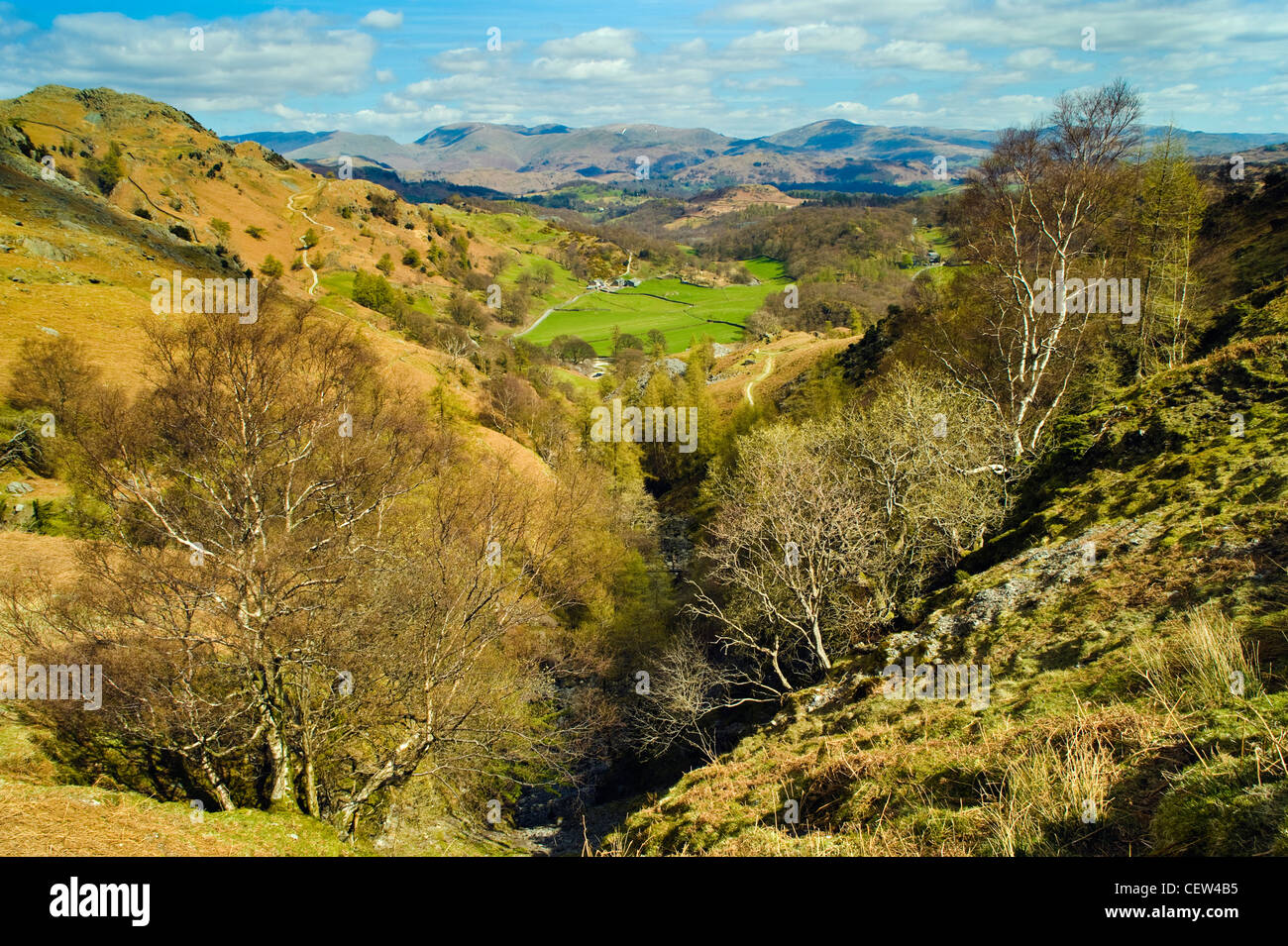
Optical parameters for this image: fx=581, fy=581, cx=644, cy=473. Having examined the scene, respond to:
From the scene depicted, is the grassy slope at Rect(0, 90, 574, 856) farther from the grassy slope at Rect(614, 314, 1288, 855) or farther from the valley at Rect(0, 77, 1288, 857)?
the grassy slope at Rect(614, 314, 1288, 855)

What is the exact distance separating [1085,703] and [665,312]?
138 metres

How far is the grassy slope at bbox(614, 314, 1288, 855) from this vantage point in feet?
15.3

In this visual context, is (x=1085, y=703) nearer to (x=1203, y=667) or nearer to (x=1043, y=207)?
(x=1203, y=667)

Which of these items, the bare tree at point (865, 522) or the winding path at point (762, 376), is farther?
the winding path at point (762, 376)

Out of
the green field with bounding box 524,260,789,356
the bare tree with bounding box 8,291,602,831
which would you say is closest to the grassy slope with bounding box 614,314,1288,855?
the bare tree with bounding box 8,291,602,831

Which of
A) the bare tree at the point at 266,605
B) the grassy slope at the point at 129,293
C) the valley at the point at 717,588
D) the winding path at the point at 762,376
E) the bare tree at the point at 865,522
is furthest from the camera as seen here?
the winding path at the point at 762,376

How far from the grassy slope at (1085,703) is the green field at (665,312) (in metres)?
91.7

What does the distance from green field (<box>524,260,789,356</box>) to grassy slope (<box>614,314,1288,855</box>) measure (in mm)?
91698

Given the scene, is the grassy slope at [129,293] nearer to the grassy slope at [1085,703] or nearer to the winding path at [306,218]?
the winding path at [306,218]

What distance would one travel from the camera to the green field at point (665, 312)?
113500 mm

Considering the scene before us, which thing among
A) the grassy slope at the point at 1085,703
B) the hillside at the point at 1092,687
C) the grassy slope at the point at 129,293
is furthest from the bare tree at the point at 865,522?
the grassy slope at the point at 129,293

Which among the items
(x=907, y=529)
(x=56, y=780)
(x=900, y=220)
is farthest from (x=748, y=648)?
(x=900, y=220)

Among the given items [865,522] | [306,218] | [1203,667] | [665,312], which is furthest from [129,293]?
[665,312]

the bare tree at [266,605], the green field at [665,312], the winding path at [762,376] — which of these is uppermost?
the green field at [665,312]
